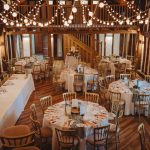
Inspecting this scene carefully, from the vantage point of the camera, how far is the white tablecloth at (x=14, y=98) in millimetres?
6406

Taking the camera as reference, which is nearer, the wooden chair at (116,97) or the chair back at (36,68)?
the wooden chair at (116,97)

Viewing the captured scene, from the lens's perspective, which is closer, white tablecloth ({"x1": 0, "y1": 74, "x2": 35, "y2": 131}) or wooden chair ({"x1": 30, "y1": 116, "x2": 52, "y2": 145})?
wooden chair ({"x1": 30, "y1": 116, "x2": 52, "y2": 145})

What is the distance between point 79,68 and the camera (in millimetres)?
10297

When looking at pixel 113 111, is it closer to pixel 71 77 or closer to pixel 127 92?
pixel 127 92

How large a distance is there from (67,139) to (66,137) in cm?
6

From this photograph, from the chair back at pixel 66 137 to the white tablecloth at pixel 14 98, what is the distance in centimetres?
160

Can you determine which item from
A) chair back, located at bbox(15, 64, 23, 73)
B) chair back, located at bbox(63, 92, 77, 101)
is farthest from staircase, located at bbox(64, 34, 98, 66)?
chair back, located at bbox(63, 92, 77, 101)

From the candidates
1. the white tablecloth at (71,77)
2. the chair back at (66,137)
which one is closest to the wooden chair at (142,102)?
the white tablecloth at (71,77)

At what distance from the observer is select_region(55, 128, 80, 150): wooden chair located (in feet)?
17.1

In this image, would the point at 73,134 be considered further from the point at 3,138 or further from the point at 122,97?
the point at 122,97

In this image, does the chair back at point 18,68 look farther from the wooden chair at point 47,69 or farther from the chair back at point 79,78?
the chair back at point 79,78

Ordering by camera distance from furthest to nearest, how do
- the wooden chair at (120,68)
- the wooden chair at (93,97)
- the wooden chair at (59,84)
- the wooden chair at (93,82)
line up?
the wooden chair at (120,68)
the wooden chair at (59,84)
the wooden chair at (93,82)
the wooden chair at (93,97)

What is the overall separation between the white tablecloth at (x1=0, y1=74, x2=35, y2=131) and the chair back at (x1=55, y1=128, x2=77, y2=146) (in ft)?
5.25

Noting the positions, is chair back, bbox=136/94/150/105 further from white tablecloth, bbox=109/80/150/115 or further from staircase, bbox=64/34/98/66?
staircase, bbox=64/34/98/66
